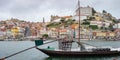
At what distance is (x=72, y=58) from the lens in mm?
44594

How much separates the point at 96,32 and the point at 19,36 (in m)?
47.9

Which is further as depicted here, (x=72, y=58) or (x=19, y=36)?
(x=19, y=36)

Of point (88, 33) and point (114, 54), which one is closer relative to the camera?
point (114, 54)

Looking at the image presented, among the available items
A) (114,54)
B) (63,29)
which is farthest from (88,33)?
(114,54)

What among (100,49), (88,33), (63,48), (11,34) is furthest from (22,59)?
(11,34)

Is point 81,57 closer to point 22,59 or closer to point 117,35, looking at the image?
point 22,59

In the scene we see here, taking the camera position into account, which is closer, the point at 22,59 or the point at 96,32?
the point at 22,59

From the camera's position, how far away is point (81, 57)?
45.3 m

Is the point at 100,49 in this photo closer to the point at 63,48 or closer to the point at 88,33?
the point at 63,48

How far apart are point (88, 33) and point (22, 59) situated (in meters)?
143

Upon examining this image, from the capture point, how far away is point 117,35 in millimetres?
192375

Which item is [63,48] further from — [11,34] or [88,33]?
Result: [11,34]

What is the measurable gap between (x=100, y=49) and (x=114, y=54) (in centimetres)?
244

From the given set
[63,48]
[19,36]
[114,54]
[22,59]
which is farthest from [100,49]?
[19,36]
